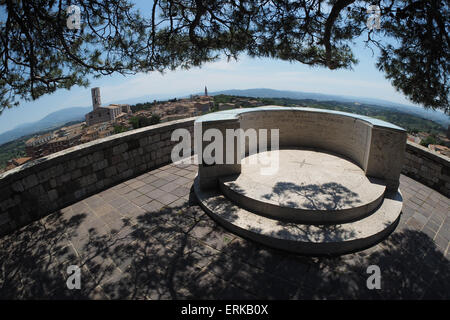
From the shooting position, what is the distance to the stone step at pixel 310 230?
3150 millimetres

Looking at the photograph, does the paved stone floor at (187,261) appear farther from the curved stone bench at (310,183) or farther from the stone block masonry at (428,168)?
the stone block masonry at (428,168)

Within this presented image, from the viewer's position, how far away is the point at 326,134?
630 cm

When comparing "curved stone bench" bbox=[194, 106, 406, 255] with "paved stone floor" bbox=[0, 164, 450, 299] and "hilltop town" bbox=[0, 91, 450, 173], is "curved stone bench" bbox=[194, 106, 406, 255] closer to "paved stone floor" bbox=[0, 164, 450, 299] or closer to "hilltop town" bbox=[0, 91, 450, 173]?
"paved stone floor" bbox=[0, 164, 450, 299]

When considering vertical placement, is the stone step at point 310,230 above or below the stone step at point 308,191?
below

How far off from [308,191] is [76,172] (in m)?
4.59

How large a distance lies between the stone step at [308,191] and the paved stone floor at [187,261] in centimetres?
62

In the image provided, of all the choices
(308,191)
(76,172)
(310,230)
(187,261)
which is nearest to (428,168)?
(308,191)

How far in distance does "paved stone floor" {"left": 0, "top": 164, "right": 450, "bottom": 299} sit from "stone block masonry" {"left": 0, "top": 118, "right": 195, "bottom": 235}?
318 millimetres

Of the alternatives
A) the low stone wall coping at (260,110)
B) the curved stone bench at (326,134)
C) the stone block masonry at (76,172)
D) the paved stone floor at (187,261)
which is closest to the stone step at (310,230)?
the paved stone floor at (187,261)

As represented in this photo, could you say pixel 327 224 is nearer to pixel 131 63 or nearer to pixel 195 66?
pixel 195 66

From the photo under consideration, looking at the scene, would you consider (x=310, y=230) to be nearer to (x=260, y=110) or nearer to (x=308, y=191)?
(x=308, y=191)

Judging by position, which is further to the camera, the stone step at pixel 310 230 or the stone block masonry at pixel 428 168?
the stone block masonry at pixel 428 168

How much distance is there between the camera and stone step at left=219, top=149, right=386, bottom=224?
11.8 feet
